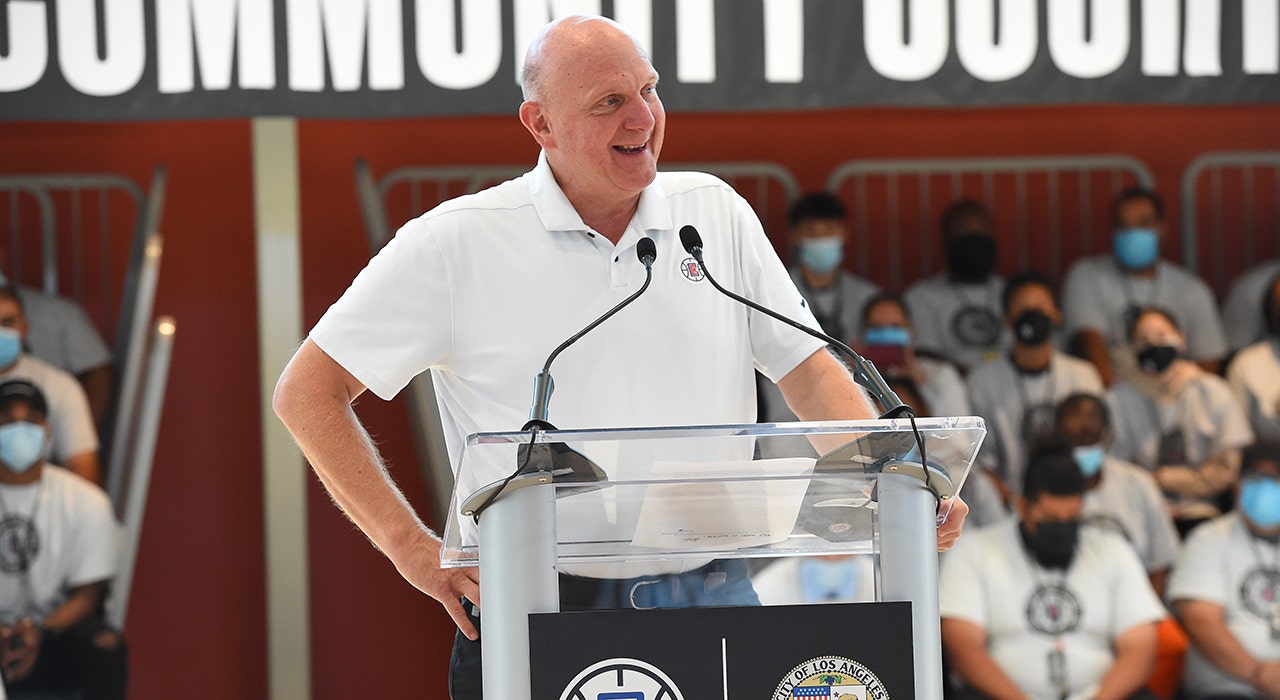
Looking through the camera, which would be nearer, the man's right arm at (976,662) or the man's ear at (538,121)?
the man's ear at (538,121)

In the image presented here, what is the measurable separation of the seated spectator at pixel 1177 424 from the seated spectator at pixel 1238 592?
0.15m

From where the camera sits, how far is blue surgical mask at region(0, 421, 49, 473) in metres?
4.70

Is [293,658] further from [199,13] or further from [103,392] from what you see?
[199,13]

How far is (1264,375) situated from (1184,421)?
0.31 metres

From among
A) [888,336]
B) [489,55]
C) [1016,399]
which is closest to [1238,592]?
[1016,399]

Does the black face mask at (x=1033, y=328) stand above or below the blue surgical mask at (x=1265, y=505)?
above

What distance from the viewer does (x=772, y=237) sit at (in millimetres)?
5426

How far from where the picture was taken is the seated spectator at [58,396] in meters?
4.76

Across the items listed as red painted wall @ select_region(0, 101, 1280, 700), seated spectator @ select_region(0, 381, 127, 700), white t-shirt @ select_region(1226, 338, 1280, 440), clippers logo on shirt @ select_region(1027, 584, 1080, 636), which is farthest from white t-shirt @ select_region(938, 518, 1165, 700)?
seated spectator @ select_region(0, 381, 127, 700)

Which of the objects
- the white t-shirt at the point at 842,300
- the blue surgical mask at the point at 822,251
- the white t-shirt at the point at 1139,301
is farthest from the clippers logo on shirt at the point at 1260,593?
the blue surgical mask at the point at 822,251

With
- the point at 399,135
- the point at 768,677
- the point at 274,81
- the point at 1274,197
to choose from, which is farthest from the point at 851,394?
the point at 1274,197

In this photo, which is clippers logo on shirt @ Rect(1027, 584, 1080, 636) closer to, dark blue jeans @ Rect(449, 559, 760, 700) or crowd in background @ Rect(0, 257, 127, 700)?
crowd in background @ Rect(0, 257, 127, 700)

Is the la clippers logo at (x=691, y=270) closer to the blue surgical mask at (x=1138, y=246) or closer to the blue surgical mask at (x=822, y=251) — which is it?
the blue surgical mask at (x=822, y=251)

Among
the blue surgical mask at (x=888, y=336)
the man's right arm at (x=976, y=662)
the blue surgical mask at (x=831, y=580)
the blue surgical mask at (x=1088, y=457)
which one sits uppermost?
the blue surgical mask at (x=888, y=336)
